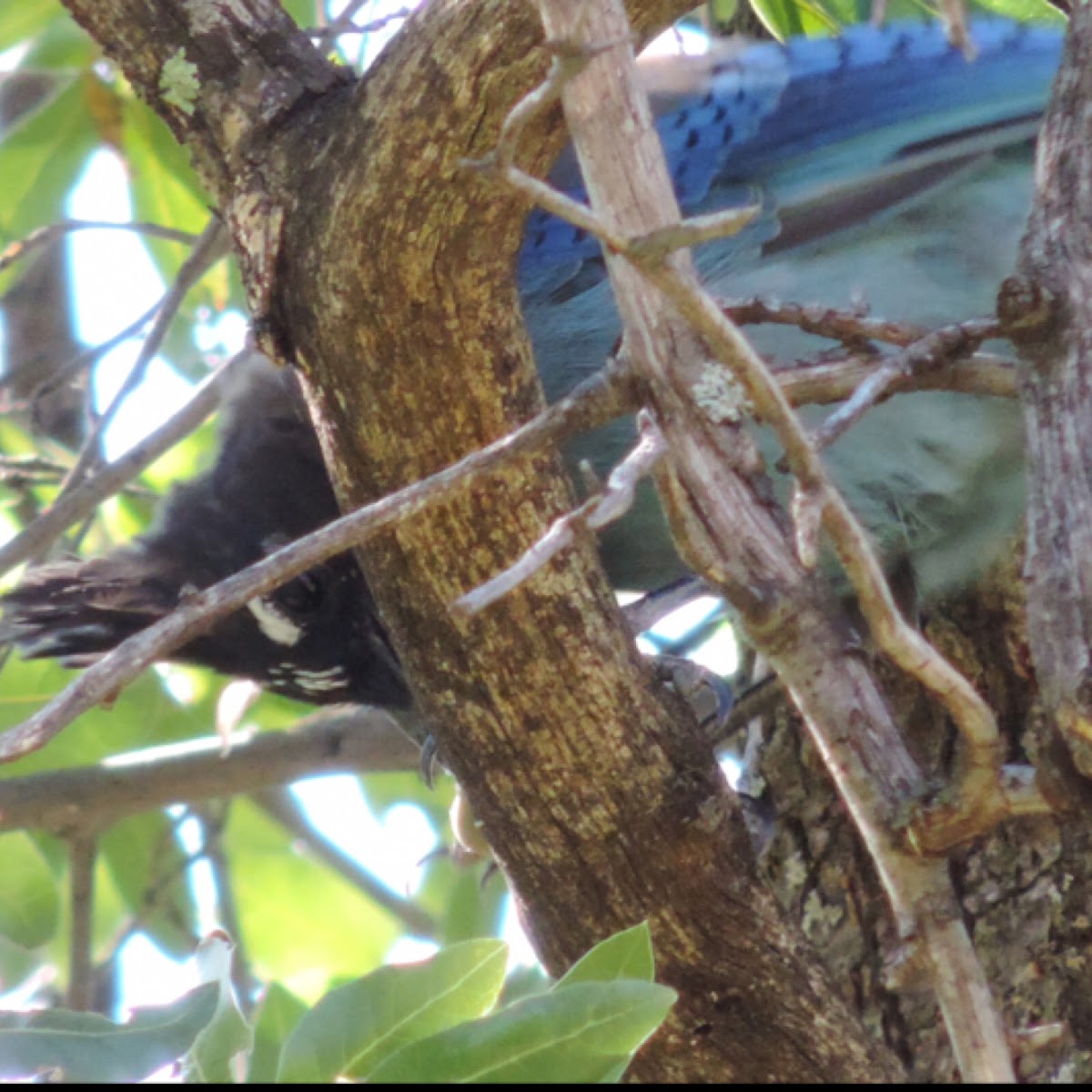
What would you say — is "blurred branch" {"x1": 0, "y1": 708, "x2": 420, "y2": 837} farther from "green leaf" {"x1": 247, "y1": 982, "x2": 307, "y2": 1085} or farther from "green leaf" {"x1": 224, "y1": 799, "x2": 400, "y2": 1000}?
"green leaf" {"x1": 247, "y1": 982, "x2": 307, "y2": 1085}

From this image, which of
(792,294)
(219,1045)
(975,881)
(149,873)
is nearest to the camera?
(219,1045)

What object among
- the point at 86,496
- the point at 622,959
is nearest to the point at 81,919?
the point at 86,496

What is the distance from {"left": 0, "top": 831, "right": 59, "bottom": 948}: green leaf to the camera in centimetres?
Answer: 279

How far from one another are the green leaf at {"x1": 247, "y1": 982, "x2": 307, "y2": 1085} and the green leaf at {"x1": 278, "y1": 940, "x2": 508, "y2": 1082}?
3 cm

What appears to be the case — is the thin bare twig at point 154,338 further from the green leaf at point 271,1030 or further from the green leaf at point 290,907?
the green leaf at point 271,1030

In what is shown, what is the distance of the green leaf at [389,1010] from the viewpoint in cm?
132

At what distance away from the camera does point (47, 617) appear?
269cm

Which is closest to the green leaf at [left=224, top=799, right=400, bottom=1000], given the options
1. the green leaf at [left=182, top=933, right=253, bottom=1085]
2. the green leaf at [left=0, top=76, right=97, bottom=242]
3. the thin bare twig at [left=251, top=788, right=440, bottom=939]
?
the thin bare twig at [left=251, top=788, right=440, bottom=939]

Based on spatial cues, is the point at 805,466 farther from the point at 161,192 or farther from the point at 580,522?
the point at 161,192

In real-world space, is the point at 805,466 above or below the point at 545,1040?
above

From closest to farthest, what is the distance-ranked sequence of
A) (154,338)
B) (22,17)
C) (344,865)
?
1. (154,338)
2. (22,17)
3. (344,865)

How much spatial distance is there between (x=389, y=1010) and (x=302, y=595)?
4.54ft

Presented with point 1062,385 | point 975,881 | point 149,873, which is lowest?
point 149,873

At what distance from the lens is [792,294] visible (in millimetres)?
2422
